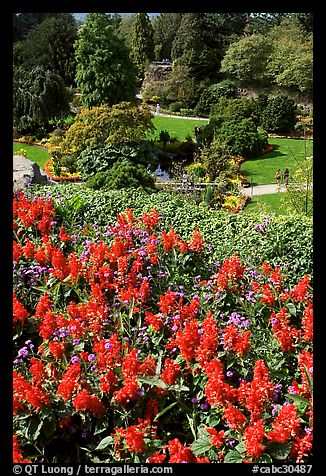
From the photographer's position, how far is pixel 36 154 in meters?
14.2

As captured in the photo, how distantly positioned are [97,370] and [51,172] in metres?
9.20

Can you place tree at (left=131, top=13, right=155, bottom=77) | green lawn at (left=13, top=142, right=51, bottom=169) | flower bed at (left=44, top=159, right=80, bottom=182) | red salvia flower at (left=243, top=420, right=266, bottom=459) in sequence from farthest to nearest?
tree at (left=131, top=13, right=155, bottom=77), green lawn at (left=13, top=142, right=51, bottom=169), flower bed at (left=44, top=159, right=80, bottom=182), red salvia flower at (left=243, top=420, right=266, bottom=459)

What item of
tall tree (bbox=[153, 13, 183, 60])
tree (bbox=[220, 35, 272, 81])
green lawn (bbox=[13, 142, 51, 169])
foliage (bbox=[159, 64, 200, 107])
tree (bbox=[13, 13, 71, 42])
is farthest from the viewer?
tall tree (bbox=[153, 13, 183, 60])

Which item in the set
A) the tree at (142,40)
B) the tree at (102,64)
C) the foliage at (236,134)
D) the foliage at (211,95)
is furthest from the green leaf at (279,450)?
the tree at (142,40)

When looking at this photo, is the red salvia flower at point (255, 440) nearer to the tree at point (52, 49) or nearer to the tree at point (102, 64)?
the tree at point (102, 64)

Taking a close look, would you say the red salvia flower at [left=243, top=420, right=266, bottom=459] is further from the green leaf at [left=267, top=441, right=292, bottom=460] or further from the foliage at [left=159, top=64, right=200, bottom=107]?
the foliage at [left=159, top=64, right=200, bottom=107]

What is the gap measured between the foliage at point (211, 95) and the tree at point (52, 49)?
563 centimetres

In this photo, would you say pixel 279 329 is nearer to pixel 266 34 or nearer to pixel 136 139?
pixel 136 139

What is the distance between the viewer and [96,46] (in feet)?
49.2

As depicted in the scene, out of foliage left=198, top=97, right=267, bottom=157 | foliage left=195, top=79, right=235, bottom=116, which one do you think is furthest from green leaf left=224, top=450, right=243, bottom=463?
foliage left=195, top=79, right=235, bottom=116

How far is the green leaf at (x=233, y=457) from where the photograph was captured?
2219mm

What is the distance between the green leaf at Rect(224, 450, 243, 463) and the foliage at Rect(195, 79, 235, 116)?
18937mm

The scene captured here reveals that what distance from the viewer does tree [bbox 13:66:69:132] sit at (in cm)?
1642

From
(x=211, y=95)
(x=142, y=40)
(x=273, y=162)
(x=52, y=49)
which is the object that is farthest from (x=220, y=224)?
(x=142, y=40)
